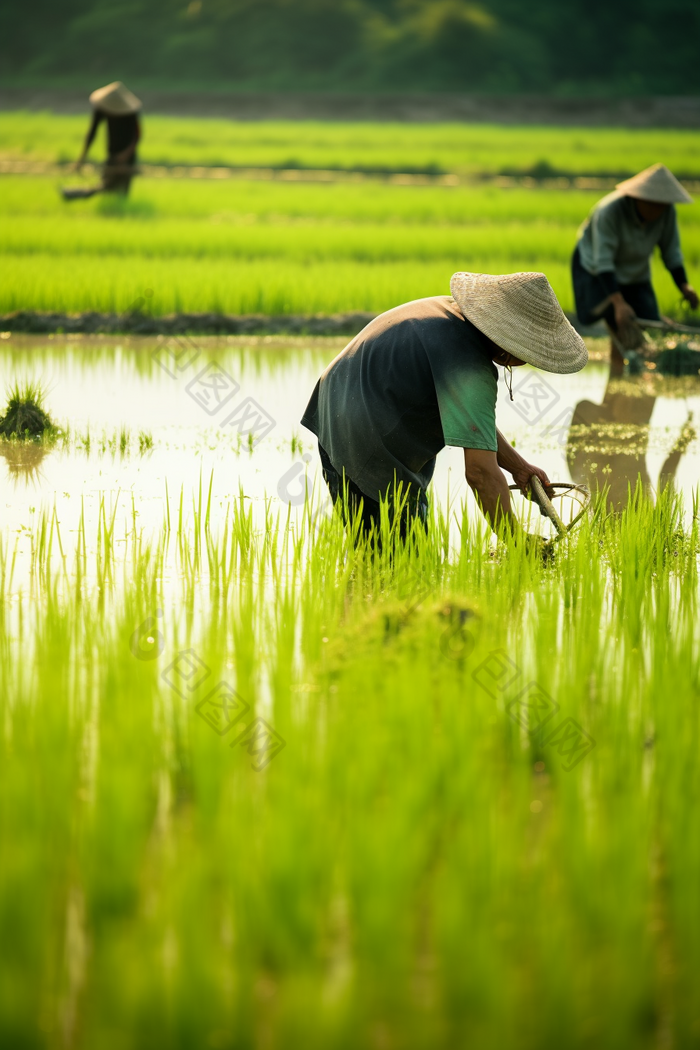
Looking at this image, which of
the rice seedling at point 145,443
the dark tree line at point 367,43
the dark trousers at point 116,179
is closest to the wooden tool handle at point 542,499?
the rice seedling at point 145,443

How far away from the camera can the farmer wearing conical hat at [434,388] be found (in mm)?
2898

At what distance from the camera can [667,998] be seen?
1.69 metres

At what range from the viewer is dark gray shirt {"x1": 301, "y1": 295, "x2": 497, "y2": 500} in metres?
2.91

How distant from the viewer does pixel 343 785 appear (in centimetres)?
199

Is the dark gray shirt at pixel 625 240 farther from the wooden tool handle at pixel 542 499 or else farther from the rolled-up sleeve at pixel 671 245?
the wooden tool handle at pixel 542 499

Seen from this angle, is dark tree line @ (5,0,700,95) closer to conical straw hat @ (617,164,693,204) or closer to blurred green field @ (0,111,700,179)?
blurred green field @ (0,111,700,179)

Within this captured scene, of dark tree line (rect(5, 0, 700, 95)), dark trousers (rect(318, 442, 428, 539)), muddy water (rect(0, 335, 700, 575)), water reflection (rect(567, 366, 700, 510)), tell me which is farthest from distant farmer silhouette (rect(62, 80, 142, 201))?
dark tree line (rect(5, 0, 700, 95))

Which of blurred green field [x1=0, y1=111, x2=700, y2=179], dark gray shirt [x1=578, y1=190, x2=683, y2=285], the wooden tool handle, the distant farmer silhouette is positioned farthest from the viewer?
blurred green field [x1=0, y1=111, x2=700, y2=179]

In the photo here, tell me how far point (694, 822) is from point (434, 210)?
11526mm

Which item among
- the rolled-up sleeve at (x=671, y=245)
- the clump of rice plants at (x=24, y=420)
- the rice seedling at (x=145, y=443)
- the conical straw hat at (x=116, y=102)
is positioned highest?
the conical straw hat at (x=116, y=102)

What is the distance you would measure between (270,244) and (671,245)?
166 inches

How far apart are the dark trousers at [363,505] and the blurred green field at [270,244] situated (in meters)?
4.20

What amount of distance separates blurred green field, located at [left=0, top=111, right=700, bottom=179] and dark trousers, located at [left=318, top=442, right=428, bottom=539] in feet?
50.0

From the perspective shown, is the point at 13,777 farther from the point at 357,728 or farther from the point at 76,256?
the point at 76,256
